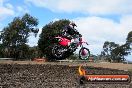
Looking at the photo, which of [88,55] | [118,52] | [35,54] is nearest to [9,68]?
[88,55]

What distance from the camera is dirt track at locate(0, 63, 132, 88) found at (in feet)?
148

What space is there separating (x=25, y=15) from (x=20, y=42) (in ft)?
25.9

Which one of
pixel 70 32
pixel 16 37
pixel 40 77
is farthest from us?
pixel 16 37

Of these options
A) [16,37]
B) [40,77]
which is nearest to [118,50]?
[16,37]

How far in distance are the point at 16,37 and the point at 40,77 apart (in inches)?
2496

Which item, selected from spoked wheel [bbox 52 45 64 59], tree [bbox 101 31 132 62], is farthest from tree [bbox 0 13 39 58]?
spoked wheel [bbox 52 45 64 59]

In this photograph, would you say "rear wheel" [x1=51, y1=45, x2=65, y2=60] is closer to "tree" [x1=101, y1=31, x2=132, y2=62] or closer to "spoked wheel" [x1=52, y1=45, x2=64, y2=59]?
"spoked wheel" [x1=52, y1=45, x2=64, y2=59]

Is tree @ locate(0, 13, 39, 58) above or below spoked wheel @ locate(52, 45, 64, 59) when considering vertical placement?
above

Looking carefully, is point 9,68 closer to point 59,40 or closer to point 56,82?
point 56,82

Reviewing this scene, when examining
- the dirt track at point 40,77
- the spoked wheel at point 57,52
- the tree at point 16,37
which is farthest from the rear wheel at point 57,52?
the tree at point 16,37

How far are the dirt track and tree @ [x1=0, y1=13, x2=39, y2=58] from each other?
55.0 metres

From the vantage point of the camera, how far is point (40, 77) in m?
50.4

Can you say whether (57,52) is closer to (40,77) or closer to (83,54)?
(83,54)

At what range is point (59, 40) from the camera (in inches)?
1079
